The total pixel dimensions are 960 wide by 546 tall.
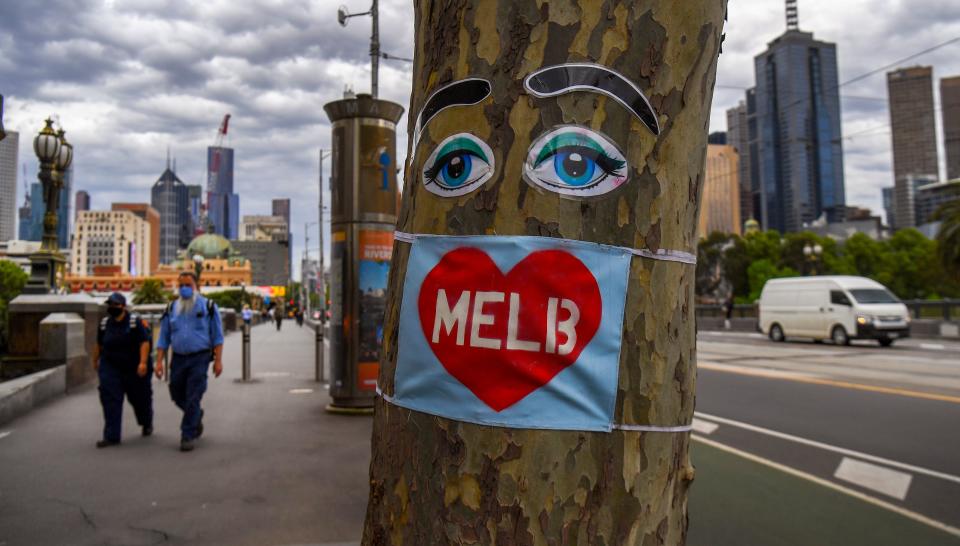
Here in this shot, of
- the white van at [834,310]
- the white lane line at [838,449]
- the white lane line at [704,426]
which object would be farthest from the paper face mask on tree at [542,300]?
the white van at [834,310]

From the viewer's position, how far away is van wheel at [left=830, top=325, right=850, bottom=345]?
69.6 feet

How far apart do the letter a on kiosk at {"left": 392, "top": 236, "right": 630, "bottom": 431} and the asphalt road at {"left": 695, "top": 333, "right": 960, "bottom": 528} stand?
4447mm

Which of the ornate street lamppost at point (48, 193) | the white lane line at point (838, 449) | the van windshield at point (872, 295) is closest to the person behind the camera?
the white lane line at point (838, 449)

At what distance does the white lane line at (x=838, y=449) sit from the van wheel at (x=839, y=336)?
14586mm

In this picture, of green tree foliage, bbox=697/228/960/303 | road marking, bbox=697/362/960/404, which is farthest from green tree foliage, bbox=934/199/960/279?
green tree foliage, bbox=697/228/960/303

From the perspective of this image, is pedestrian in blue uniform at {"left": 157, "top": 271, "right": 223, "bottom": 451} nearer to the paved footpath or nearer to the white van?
the paved footpath

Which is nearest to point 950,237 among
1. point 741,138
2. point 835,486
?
point 741,138

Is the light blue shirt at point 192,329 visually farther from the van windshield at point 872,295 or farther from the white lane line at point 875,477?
the van windshield at point 872,295

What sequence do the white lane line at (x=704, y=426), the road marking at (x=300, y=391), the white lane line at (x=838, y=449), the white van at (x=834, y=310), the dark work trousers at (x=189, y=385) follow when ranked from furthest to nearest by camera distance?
the white van at (x=834, y=310) → the road marking at (x=300, y=391) → the white lane line at (x=704, y=426) → the dark work trousers at (x=189, y=385) → the white lane line at (x=838, y=449)

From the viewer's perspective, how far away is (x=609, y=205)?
1712 mm

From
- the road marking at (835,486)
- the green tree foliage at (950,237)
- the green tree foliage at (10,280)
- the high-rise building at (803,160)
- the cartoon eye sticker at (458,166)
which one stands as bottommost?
the road marking at (835,486)

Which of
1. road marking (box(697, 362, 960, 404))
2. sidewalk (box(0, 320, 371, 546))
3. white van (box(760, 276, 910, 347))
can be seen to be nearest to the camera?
sidewalk (box(0, 320, 371, 546))

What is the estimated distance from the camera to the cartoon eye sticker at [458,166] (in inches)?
69.4

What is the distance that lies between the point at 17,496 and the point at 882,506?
20.8 ft
